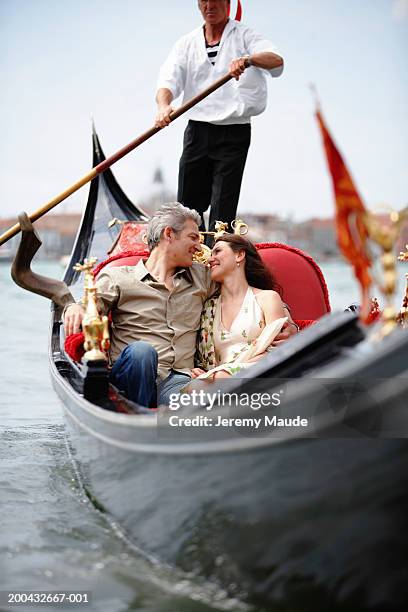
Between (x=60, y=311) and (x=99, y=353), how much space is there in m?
0.76

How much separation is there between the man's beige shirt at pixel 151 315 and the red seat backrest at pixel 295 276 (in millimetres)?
308

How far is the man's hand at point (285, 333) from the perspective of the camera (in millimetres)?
2062

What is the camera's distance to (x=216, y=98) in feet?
9.08

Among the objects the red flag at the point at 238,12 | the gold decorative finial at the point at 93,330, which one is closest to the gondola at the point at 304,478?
the gold decorative finial at the point at 93,330

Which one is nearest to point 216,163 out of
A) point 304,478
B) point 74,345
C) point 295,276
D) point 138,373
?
point 295,276

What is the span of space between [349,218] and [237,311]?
33.9 inches

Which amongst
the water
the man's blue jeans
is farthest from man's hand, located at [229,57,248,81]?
the water

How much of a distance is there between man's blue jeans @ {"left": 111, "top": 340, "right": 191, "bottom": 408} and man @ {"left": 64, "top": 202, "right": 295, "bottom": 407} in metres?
0.13

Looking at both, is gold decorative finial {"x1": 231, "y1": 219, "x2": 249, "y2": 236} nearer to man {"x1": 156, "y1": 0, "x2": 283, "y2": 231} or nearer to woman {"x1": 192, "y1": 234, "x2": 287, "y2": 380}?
woman {"x1": 192, "y1": 234, "x2": 287, "y2": 380}

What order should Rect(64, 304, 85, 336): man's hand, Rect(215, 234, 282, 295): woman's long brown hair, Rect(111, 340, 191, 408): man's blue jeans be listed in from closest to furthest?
Rect(111, 340, 191, 408): man's blue jeans < Rect(64, 304, 85, 336): man's hand < Rect(215, 234, 282, 295): woman's long brown hair

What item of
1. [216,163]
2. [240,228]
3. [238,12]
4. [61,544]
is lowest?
[61,544]

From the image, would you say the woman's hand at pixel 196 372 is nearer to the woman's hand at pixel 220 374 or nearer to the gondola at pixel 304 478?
the woman's hand at pixel 220 374

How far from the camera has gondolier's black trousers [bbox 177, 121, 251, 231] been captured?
2801 mm

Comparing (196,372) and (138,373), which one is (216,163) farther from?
(138,373)
